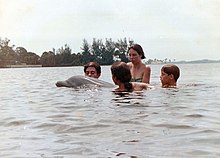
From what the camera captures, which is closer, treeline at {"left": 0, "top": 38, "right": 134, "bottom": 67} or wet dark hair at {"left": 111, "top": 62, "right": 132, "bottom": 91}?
wet dark hair at {"left": 111, "top": 62, "right": 132, "bottom": 91}

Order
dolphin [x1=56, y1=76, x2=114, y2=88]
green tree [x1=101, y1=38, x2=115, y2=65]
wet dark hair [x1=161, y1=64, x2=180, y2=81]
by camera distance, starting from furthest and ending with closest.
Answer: green tree [x1=101, y1=38, x2=115, y2=65]
dolphin [x1=56, y1=76, x2=114, y2=88]
wet dark hair [x1=161, y1=64, x2=180, y2=81]

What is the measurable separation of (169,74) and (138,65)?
0.87 meters

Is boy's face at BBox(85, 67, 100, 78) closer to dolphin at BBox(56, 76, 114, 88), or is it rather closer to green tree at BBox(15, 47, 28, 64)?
dolphin at BBox(56, 76, 114, 88)

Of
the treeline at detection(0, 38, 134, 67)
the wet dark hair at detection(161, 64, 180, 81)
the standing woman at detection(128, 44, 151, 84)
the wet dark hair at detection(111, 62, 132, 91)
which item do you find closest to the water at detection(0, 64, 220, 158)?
the wet dark hair at detection(111, 62, 132, 91)

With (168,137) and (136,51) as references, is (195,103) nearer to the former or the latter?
(136,51)

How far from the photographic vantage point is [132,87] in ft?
28.4

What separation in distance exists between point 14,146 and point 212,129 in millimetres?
2135

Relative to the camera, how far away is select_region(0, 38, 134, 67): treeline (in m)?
96.6

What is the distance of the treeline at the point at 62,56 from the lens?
96644 mm

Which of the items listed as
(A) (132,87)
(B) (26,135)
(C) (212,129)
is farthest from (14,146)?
(A) (132,87)

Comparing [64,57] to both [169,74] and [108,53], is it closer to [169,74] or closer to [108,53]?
[108,53]

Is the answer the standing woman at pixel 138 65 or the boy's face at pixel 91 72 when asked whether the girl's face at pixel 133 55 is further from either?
the boy's face at pixel 91 72

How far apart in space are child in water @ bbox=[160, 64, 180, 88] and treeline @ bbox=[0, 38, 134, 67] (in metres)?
81.6

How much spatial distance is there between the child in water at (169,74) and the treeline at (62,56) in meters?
81.6
